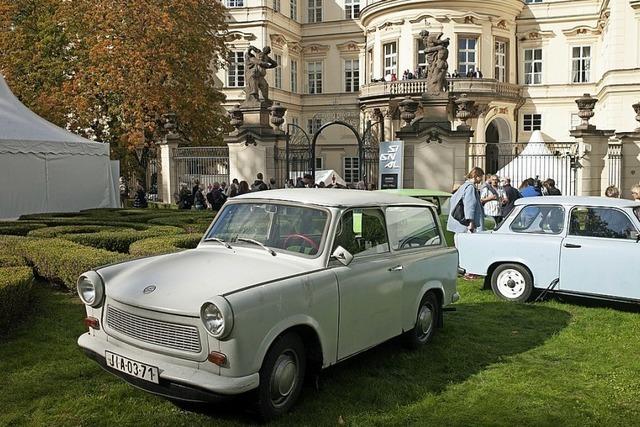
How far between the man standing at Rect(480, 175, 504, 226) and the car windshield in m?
8.06

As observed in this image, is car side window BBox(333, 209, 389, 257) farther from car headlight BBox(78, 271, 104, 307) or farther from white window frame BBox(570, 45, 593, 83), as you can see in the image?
white window frame BBox(570, 45, 593, 83)

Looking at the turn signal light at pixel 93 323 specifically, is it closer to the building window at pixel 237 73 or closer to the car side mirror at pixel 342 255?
the car side mirror at pixel 342 255

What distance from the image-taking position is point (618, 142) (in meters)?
23.0

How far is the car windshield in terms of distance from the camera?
5590mm

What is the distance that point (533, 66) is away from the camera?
4231 cm

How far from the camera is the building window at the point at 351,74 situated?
1889 inches

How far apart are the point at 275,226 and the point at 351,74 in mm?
43740

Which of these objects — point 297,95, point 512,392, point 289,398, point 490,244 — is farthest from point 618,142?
point 297,95

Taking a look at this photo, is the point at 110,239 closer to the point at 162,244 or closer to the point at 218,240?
the point at 162,244

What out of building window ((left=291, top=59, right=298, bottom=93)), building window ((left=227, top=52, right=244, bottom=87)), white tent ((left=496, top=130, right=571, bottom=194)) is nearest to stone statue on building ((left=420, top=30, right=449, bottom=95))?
white tent ((left=496, top=130, right=571, bottom=194))

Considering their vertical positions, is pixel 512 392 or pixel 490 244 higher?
pixel 490 244

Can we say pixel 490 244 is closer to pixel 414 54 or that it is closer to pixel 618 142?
pixel 618 142

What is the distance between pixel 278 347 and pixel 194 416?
3.07 feet

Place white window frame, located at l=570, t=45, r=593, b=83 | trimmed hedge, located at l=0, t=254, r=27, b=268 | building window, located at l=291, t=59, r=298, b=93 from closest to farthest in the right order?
trimmed hedge, located at l=0, t=254, r=27, b=268
white window frame, located at l=570, t=45, r=593, b=83
building window, located at l=291, t=59, r=298, b=93
